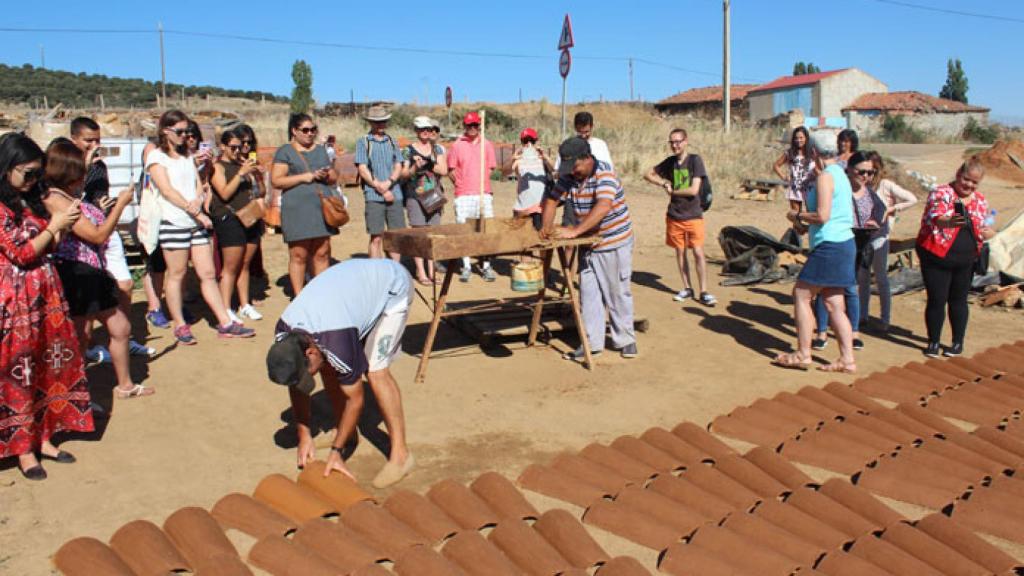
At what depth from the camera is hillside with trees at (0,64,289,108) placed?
5622 cm

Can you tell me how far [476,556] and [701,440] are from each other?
1.80 metres

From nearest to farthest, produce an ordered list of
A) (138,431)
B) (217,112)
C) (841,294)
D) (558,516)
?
(558,516)
(138,431)
(841,294)
(217,112)

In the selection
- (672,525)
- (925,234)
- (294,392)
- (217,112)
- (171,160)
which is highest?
(217,112)

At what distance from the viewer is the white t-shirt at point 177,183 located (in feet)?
20.9

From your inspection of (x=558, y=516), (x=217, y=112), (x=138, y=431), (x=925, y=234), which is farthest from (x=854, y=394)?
(x=217, y=112)

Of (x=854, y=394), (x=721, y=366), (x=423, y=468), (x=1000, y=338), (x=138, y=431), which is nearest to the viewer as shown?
(x=423, y=468)

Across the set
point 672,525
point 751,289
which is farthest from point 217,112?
point 672,525

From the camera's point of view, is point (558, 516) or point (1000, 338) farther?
point (1000, 338)

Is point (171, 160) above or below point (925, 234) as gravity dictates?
above

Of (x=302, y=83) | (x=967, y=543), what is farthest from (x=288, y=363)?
(x=302, y=83)

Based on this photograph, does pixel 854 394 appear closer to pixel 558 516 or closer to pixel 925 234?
pixel 925 234

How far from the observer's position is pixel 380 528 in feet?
11.6

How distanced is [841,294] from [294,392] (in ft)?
12.7

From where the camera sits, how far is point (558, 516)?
3619mm
